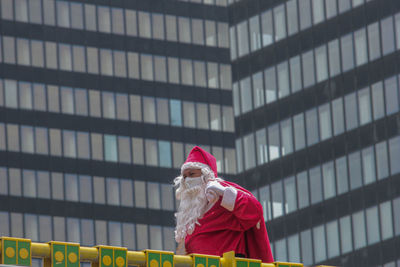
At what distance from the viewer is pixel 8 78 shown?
9756cm

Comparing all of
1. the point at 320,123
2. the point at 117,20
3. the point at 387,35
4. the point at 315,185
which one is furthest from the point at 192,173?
the point at 117,20

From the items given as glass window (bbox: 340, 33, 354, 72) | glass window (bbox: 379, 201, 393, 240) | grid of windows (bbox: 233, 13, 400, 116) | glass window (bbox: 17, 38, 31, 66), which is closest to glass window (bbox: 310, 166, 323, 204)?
grid of windows (bbox: 233, 13, 400, 116)

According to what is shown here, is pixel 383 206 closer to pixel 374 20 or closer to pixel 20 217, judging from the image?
pixel 374 20

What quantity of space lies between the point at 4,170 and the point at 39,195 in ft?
9.18

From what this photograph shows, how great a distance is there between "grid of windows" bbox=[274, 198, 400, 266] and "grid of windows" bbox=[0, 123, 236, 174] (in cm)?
1909

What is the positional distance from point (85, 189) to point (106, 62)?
9381 mm

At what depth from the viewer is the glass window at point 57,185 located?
3821 inches

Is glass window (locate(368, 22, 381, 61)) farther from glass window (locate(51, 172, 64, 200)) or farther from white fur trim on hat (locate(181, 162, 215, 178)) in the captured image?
white fur trim on hat (locate(181, 162, 215, 178))

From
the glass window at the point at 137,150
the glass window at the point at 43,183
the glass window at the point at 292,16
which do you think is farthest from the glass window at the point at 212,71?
the glass window at the point at 292,16

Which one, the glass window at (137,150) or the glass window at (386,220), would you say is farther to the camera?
the glass window at (137,150)

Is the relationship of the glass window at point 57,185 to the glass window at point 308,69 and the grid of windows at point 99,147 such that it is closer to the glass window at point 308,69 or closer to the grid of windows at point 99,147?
the grid of windows at point 99,147

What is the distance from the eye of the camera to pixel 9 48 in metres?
98.1

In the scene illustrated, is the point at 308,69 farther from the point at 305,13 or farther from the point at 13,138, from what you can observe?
the point at 13,138

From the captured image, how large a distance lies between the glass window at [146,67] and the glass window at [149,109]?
1.61 metres
